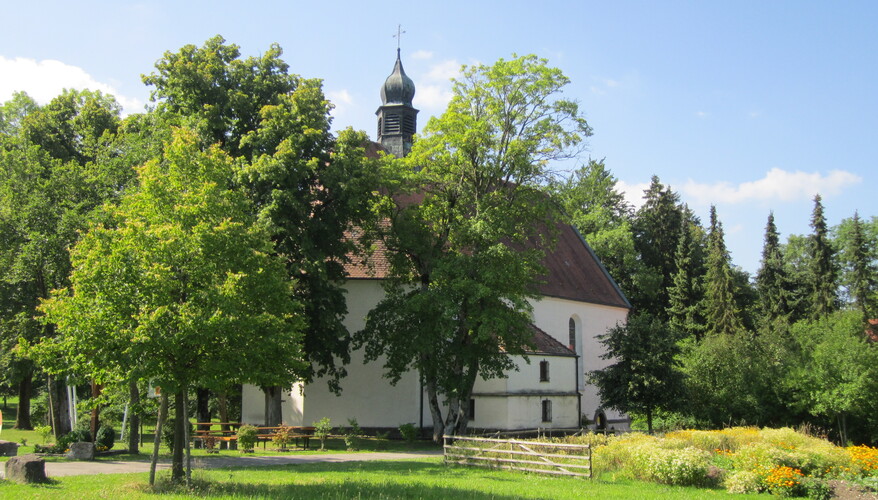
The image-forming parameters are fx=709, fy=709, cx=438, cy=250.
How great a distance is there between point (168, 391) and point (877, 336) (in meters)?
42.3

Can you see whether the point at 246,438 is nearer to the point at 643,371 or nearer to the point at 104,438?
the point at 104,438

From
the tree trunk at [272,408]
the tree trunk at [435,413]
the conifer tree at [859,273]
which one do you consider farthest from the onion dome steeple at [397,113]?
the conifer tree at [859,273]

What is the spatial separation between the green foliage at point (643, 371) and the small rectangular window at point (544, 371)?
3371mm

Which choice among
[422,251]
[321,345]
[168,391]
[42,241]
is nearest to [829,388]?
[422,251]

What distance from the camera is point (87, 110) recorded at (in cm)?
2841

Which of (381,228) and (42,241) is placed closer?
(42,241)

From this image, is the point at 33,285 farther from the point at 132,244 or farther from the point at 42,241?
the point at 132,244

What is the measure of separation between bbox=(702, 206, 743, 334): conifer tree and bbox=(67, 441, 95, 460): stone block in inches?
1477

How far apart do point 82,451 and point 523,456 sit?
40.1 feet

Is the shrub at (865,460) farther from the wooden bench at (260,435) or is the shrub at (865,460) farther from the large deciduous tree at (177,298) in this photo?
the wooden bench at (260,435)

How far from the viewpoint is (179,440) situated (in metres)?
14.9

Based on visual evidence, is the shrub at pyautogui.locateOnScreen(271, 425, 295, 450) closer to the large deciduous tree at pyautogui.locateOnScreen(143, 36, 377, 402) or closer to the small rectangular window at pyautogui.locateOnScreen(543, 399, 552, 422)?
the large deciduous tree at pyautogui.locateOnScreen(143, 36, 377, 402)

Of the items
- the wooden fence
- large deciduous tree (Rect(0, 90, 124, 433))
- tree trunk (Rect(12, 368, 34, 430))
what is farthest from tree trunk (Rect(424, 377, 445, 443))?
tree trunk (Rect(12, 368, 34, 430))

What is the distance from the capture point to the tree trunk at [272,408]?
86.6ft
